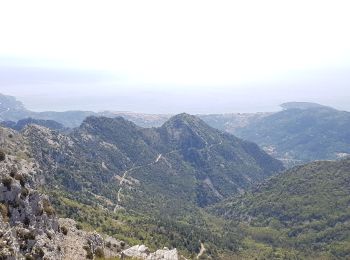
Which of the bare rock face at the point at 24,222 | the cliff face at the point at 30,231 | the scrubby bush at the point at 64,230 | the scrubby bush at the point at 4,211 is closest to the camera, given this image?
the bare rock face at the point at 24,222

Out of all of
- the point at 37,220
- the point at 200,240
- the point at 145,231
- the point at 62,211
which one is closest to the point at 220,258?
the point at 200,240

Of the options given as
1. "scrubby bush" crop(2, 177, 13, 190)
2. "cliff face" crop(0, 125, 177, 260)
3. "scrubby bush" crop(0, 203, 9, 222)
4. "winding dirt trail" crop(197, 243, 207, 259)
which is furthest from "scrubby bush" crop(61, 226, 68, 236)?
"winding dirt trail" crop(197, 243, 207, 259)

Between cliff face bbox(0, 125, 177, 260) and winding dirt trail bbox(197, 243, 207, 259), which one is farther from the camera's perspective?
winding dirt trail bbox(197, 243, 207, 259)

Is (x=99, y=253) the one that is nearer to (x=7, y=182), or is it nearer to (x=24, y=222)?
(x=24, y=222)

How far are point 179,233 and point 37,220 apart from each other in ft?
433

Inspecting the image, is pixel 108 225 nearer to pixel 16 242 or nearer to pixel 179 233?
pixel 179 233

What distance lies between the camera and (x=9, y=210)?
64.7m

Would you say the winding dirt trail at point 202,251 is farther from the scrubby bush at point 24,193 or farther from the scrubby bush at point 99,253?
the scrubby bush at point 24,193

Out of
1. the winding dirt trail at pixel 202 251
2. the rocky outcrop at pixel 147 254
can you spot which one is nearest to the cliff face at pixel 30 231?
the rocky outcrop at pixel 147 254

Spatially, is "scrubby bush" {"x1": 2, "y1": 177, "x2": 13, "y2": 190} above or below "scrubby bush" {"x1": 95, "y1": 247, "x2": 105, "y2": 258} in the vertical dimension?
above

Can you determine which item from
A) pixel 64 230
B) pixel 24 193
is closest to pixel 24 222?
pixel 24 193

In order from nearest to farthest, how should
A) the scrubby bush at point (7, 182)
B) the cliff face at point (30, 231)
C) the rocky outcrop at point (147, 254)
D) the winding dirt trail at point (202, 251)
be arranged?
the cliff face at point (30, 231) → the scrubby bush at point (7, 182) → the rocky outcrop at point (147, 254) → the winding dirt trail at point (202, 251)

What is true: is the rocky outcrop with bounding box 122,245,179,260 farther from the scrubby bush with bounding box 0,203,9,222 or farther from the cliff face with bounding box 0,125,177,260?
the scrubby bush with bounding box 0,203,9,222

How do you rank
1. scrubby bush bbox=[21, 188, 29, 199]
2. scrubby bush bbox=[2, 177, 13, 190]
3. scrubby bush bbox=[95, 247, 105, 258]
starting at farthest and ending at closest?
scrubby bush bbox=[95, 247, 105, 258]
scrubby bush bbox=[21, 188, 29, 199]
scrubby bush bbox=[2, 177, 13, 190]
